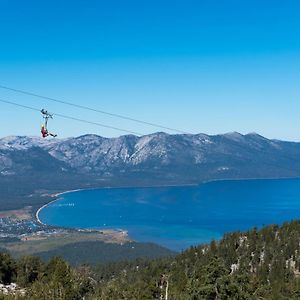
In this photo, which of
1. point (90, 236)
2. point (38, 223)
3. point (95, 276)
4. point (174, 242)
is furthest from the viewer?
point (38, 223)

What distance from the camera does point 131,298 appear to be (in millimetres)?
29172

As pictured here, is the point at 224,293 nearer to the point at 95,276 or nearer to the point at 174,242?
the point at 95,276

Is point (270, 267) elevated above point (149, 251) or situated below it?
above

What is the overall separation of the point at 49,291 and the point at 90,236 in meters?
130

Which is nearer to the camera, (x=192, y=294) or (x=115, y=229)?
(x=192, y=294)

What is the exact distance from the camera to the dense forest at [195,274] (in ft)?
92.1

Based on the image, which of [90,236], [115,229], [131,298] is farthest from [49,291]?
[115,229]

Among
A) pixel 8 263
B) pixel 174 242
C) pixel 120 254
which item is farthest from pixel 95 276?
pixel 174 242

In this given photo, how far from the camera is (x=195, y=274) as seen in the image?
38.8 metres

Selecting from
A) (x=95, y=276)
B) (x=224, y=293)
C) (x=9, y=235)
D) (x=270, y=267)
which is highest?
(x=224, y=293)

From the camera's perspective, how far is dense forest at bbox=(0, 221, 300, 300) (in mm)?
28062

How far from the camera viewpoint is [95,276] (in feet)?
219

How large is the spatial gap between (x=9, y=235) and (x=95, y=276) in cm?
11037

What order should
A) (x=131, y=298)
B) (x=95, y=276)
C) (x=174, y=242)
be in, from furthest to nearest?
(x=174, y=242)
(x=95, y=276)
(x=131, y=298)
